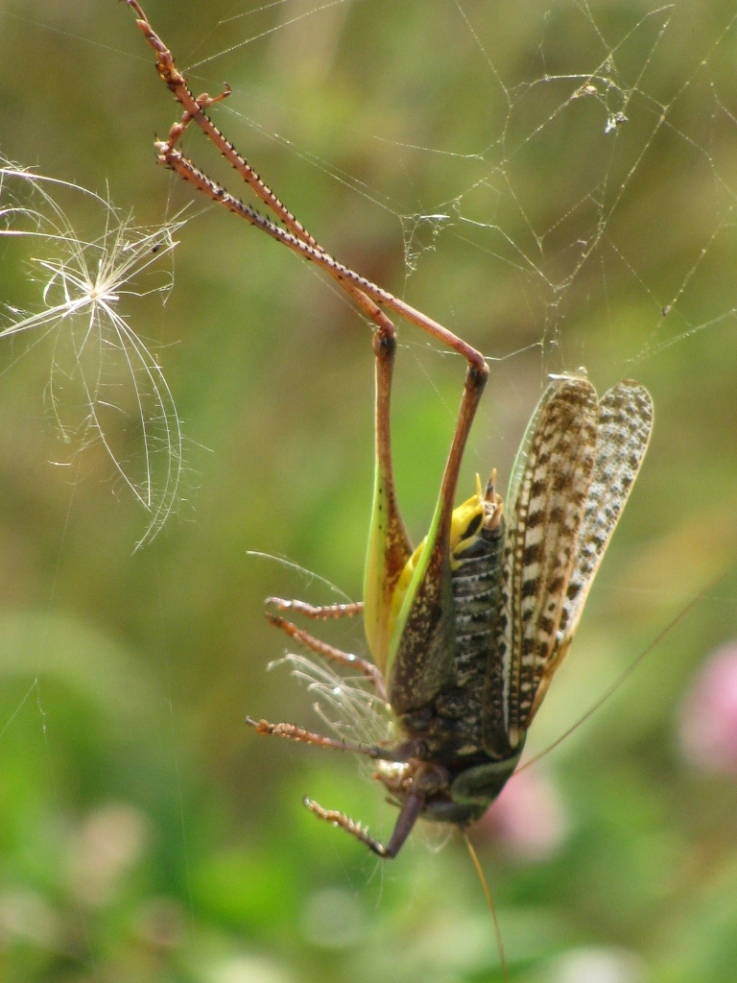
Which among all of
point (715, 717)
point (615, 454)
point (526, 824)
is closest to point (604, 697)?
point (615, 454)

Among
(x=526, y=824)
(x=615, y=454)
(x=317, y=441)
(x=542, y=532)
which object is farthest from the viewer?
(x=317, y=441)

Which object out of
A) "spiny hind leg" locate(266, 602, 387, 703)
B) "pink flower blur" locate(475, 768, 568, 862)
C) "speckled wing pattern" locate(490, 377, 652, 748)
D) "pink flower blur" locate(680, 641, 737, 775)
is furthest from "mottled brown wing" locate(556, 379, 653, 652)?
"pink flower blur" locate(680, 641, 737, 775)

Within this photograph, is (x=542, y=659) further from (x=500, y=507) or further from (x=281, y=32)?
(x=281, y=32)

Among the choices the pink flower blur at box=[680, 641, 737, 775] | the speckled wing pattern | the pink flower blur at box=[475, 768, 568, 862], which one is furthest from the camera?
the pink flower blur at box=[680, 641, 737, 775]

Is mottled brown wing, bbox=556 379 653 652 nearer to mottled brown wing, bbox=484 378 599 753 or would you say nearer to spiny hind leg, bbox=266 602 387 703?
mottled brown wing, bbox=484 378 599 753

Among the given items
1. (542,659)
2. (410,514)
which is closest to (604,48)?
(410,514)

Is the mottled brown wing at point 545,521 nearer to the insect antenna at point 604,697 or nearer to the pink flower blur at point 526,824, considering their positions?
the insect antenna at point 604,697

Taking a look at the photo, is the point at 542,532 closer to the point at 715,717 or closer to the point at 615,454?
the point at 615,454
